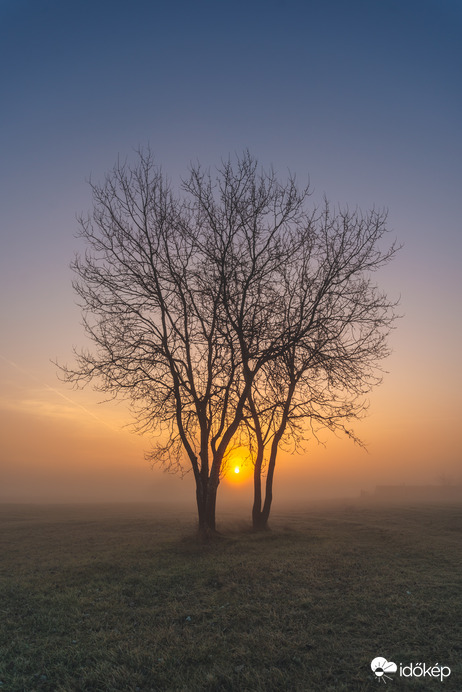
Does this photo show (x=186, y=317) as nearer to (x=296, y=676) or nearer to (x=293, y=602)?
(x=293, y=602)

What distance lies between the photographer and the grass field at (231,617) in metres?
5.77

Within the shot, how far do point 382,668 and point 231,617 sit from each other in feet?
10.0

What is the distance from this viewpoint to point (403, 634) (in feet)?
22.3

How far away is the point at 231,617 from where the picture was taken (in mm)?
7723

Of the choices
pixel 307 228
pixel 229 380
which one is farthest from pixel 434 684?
pixel 307 228

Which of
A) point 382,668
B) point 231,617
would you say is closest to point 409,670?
point 382,668

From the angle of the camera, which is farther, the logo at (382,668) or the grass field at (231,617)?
the grass field at (231,617)

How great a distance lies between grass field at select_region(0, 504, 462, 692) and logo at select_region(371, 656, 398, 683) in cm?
9

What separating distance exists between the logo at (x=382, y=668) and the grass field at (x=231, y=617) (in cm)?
9

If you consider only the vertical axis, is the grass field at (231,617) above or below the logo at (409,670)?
below

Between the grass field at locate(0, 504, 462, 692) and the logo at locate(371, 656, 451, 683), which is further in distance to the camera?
the grass field at locate(0, 504, 462, 692)

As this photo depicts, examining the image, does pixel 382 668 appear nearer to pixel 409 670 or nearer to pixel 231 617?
pixel 409 670

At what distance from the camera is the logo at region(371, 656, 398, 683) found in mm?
5566

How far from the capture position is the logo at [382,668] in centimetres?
557
